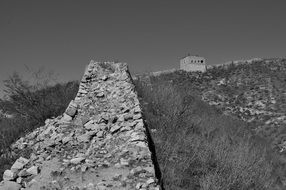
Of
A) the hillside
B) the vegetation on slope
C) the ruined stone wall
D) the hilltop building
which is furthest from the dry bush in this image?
the hilltop building

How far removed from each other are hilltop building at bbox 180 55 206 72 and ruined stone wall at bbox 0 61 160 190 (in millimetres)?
30416

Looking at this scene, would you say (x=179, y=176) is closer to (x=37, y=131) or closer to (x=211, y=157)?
(x=211, y=157)

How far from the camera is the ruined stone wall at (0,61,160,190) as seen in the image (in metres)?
3.03

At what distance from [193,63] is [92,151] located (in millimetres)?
33092

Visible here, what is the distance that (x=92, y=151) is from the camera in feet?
12.2

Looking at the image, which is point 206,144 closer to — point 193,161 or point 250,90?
point 193,161

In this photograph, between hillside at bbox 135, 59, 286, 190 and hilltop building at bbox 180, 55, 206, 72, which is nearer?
hillside at bbox 135, 59, 286, 190

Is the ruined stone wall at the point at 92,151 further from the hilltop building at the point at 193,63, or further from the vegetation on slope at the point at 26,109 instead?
the hilltop building at the point at 193,63

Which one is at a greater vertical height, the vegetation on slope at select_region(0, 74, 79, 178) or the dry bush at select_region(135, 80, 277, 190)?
the vegetation on slope at select_region(0, 74, 79, 178)

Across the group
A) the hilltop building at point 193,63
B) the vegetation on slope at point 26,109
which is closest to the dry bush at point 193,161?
the vegetation on slope at point 26,109

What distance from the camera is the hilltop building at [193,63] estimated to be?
1384 inches

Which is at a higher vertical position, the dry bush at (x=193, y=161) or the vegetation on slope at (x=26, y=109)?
the vegetation on slope at (x=26, y=109)

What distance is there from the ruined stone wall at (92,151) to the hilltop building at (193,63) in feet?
99.8

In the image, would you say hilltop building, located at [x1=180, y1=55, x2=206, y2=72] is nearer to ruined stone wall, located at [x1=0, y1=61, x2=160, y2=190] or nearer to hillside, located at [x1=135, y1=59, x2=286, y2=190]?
hillside, located at [x1=135, y1=59, x2=286, y2=190]
